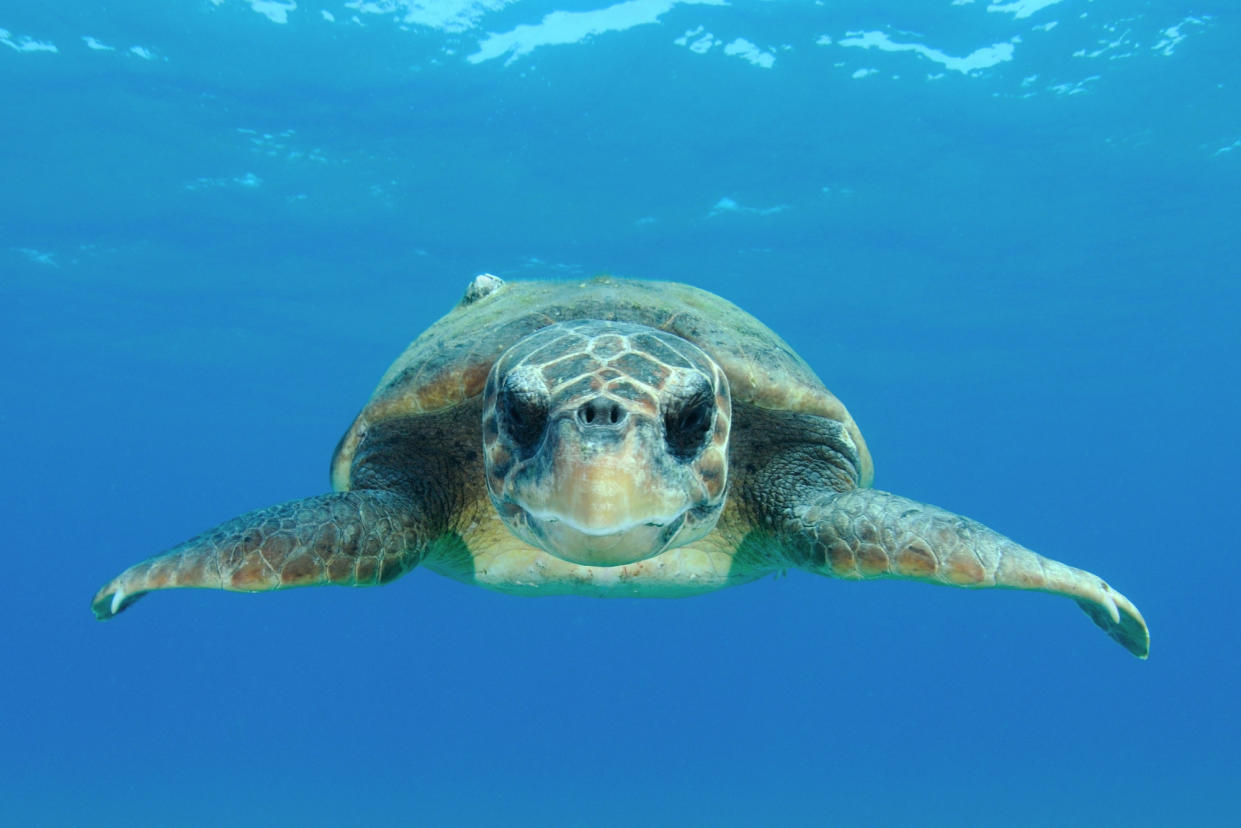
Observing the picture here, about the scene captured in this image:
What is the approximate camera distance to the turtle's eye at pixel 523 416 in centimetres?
300

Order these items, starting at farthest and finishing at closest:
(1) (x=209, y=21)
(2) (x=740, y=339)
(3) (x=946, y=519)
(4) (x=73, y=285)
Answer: (4) (x=73, y=285) → (1) (x=209, y=21) → (2) (x=740, y=339) → (3) (x=946, y=519)

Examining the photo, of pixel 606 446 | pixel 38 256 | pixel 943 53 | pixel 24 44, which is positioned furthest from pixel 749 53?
pixel 38 256

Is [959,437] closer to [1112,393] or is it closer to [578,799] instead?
[1112,393]

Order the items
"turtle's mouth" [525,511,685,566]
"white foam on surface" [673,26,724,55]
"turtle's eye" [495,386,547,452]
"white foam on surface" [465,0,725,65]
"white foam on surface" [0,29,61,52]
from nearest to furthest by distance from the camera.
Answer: "turtle's mouth" [525,511,685,566] < "turtle's eye" [495,386,547,452] < "white foam on surface" [465,0,725,65] < "white foam on surface" [0,29,61,52] < "white foam on surface" [673,26,724,55]

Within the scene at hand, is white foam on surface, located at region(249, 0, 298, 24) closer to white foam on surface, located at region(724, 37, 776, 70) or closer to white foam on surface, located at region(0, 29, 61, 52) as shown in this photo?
white foam on surface, located at region(0, 29, 61, 52)

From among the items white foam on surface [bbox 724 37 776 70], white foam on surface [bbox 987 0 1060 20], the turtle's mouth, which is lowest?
the turtle's mouth

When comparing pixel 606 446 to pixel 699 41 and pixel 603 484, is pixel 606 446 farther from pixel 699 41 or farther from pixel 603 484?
pixel 699 41

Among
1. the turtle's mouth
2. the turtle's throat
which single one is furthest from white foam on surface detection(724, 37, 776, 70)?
the turtle's throat

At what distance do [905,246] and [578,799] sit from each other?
28.6 m

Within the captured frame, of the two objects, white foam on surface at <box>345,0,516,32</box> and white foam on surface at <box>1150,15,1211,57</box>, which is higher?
white foam on surface at <box>1150,15,1211,57</box>

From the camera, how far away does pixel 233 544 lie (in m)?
3.51

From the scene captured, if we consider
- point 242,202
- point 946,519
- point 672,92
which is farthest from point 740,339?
point 242,202

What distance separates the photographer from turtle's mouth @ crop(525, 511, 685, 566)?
284cm

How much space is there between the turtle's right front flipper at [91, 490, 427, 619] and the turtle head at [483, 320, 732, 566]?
0.77 metres
